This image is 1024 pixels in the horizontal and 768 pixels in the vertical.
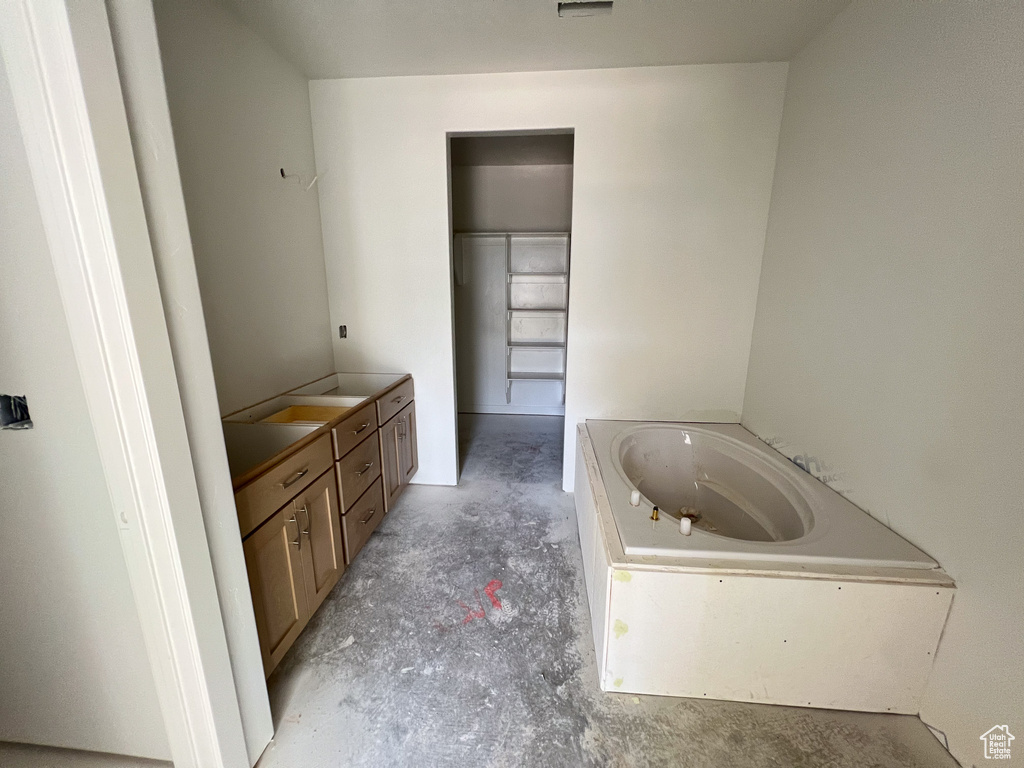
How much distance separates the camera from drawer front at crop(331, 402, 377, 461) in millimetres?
1691

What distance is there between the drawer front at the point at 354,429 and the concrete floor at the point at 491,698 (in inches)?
25.0

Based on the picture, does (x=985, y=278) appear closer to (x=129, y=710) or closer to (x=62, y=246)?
(x=62, y=246)

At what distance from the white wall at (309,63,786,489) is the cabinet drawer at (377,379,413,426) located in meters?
0.13

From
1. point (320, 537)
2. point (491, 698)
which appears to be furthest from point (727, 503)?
point (320, 537)

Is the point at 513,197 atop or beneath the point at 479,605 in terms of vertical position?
atop

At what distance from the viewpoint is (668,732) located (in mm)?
1219

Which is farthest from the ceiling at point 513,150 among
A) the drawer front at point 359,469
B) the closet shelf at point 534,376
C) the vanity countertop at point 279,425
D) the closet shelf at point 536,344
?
the drawer front at point 359,469

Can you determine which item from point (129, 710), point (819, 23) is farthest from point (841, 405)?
point (129, 710)

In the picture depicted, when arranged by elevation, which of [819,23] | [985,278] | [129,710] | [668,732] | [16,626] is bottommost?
[668,732]

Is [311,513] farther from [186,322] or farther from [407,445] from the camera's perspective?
[407,445]

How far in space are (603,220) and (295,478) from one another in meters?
2.06

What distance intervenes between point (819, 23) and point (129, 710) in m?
3.48

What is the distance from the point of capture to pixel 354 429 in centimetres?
184

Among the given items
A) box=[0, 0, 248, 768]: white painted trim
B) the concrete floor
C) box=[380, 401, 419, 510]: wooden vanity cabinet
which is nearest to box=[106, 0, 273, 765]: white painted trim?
Answer: box=[0, 0, 248, 768]: white painted trim
